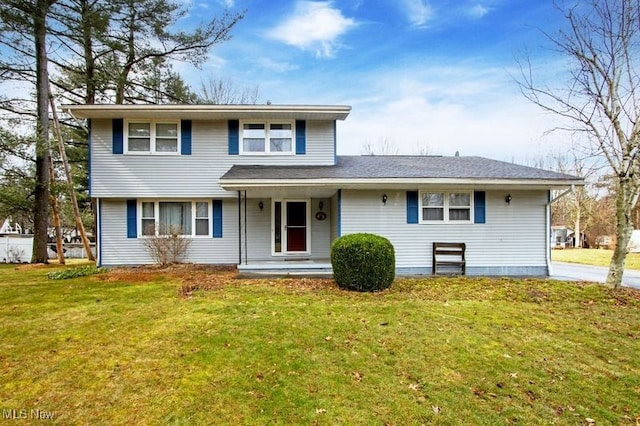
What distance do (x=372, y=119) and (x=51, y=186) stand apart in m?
20.1

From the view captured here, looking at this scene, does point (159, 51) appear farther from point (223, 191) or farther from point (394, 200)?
point (394, 200)

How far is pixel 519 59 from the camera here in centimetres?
877

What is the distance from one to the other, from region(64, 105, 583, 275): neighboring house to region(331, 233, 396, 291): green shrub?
2076 mm

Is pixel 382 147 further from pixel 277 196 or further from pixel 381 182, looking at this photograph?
pixel 381 182

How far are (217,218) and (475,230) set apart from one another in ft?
27.8

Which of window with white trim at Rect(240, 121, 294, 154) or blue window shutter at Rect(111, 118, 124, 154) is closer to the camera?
blue window shutter at Rect(111, 118, 124, 154)

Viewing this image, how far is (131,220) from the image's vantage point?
11.3m

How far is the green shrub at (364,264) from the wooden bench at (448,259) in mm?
2906

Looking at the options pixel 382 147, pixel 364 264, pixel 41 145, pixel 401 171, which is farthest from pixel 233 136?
pixel 382 147

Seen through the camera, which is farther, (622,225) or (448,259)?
(448,259)

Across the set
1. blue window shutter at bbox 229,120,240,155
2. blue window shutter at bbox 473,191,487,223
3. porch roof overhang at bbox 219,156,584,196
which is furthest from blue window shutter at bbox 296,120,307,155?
blue window shutter at bbox 473,191,487,223

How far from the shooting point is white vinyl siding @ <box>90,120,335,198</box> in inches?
437

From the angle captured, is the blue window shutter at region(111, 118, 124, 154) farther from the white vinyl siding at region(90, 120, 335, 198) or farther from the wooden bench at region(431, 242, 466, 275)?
the wooden bench at region(431, 242, 466, 275)

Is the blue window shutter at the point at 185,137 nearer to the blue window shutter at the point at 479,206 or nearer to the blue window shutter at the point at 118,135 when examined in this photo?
the blue window shutter at the point at 118,135
